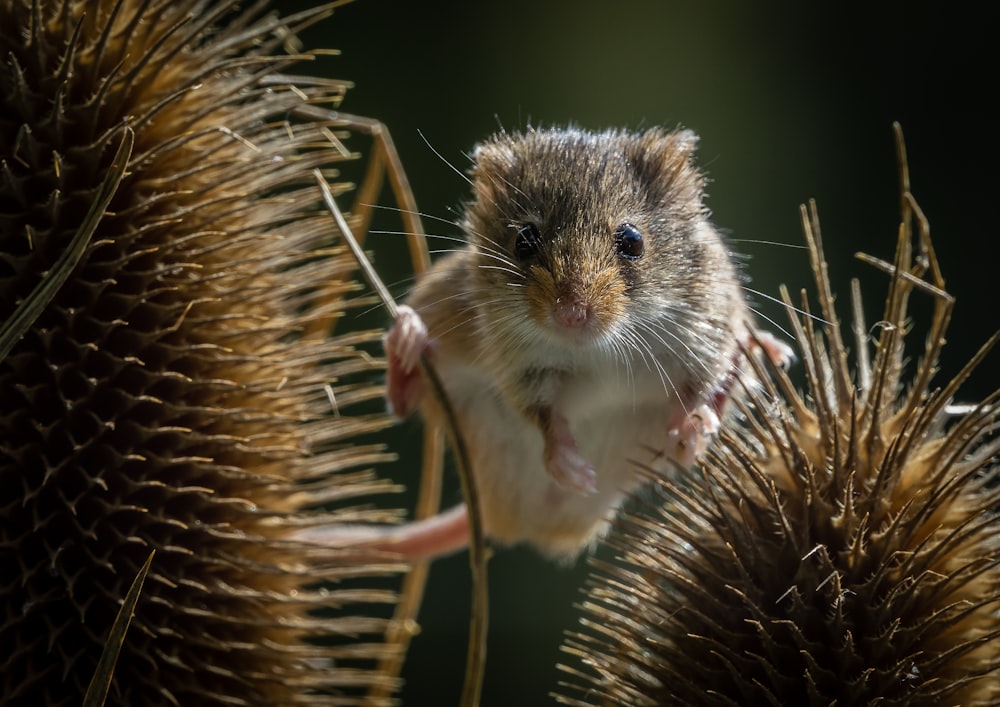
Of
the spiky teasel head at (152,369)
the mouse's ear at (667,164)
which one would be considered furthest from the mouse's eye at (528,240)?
the spiky teasel head at (152,369)

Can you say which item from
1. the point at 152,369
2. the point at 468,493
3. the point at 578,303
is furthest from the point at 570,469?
the point at 152,369

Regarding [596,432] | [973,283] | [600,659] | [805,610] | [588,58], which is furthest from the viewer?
[588,58]

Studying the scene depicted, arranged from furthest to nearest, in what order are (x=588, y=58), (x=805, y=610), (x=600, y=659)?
(x=588, y=58)
(x=600, y=659)
(x=805, y=610)

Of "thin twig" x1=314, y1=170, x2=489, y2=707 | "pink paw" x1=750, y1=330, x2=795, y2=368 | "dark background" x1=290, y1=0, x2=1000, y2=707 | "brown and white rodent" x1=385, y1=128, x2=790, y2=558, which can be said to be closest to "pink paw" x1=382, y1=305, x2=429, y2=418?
"brown and white rodent" x1=385, y1=128, x2=790, y2=558

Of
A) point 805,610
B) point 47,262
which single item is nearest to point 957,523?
point 805,610

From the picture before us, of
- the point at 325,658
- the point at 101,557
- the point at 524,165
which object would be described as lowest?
the point at 325,658

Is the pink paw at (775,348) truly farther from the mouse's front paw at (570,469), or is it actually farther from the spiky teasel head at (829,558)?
the mouse's front paw at (570,469)

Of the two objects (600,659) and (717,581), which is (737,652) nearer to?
(717,581)
